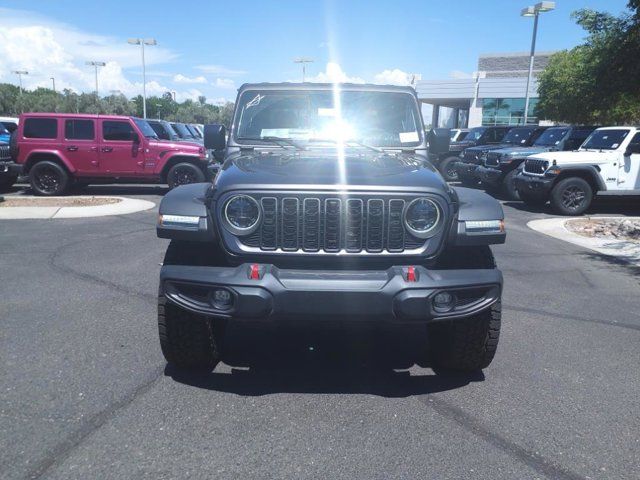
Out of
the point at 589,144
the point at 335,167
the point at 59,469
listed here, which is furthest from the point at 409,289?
the point at 589,144

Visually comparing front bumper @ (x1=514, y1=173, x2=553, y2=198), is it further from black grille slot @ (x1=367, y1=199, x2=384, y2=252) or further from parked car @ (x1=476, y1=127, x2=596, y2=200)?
black grille slot @ (x1=367, y1=199, x2=384, y2=252)

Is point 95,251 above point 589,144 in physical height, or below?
below

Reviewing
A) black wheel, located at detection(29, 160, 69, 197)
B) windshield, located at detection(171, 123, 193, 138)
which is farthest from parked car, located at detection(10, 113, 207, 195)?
windshield, located at detection(171, 123, 193, 138)

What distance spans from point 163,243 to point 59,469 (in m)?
5.65

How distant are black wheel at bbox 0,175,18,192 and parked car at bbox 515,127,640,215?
12350mm

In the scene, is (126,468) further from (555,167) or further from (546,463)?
(555,167)

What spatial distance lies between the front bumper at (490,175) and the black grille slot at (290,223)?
11.6m

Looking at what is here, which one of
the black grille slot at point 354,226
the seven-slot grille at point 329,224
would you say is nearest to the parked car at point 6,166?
the seven-slot grille at point 329,224

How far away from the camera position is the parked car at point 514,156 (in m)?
13.5

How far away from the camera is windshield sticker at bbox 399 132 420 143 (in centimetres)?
468

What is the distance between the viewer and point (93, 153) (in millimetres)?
13242

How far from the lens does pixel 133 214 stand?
1102 cm

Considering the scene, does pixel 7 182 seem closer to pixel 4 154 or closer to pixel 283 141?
pixel 4 154

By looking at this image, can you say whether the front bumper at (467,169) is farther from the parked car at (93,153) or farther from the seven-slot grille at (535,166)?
the parked car at (93,153)
